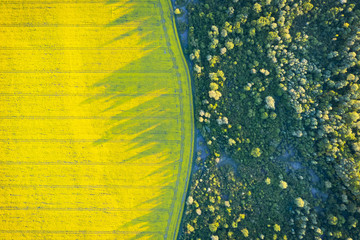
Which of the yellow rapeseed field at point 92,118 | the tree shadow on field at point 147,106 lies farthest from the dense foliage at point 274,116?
the yellow rapeseed field at point 92,118

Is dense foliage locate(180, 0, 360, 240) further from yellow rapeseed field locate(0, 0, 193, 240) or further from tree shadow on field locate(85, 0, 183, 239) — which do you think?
yellow rapeseed field locate(0, 0, 193, 240)

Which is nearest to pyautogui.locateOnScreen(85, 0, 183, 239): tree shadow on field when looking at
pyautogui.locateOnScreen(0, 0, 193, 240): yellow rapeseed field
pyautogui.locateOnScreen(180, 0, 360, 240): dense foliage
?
pyautogui.locateOnScreen(0, 0, 193, 240): yellow rapeseed field

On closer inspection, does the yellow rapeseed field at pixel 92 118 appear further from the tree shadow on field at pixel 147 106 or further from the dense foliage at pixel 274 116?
the dense foliage at pixel 274 116

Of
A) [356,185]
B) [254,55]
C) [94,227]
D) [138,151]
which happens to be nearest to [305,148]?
[356,185]

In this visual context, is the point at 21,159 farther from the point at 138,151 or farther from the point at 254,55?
the point at 254,55

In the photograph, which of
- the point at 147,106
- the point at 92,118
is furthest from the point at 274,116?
the point at 92,118

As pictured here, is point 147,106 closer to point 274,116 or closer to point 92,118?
point 92,118

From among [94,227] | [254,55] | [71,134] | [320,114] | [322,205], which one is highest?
[254,55]
